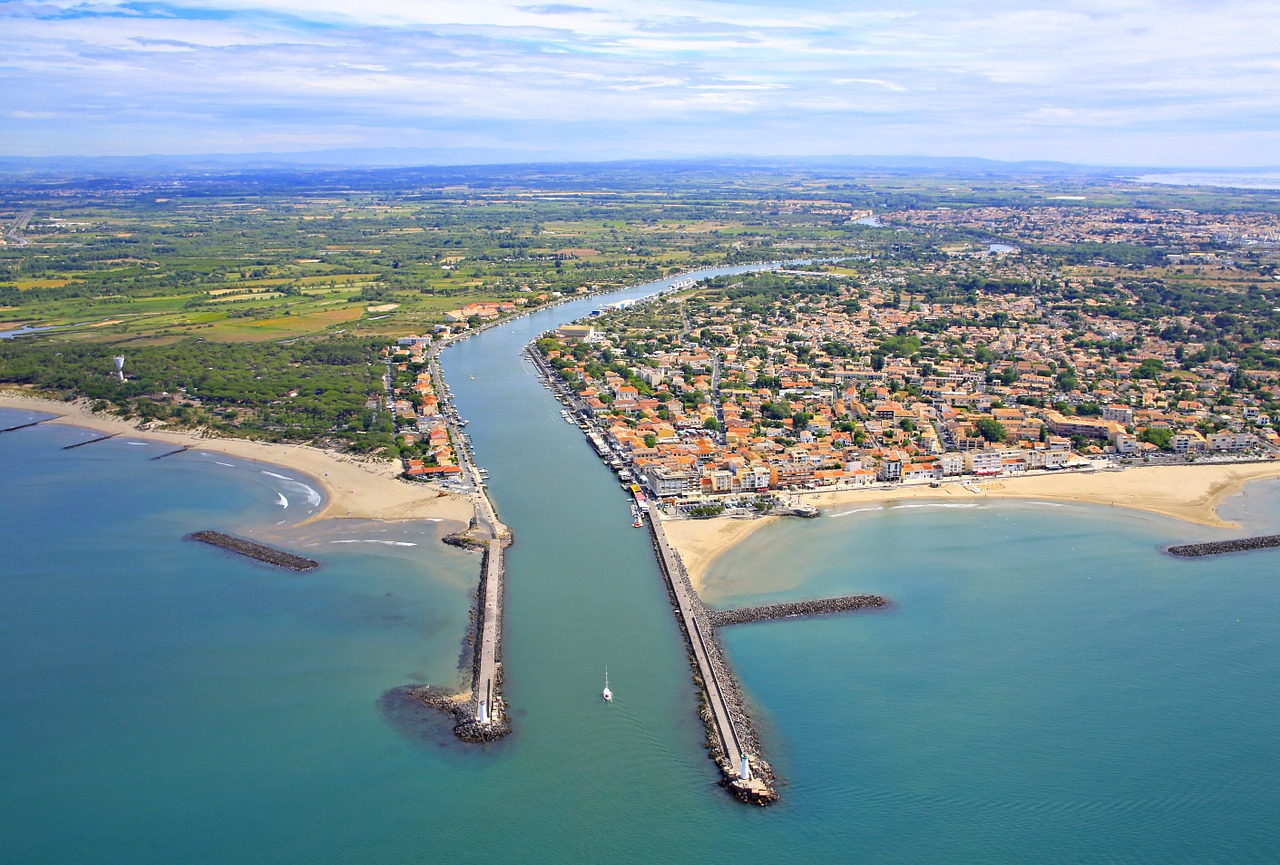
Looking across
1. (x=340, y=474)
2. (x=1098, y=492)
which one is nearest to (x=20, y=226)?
(x=340, y=474)

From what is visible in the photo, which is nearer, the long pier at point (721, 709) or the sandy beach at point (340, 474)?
the long pier at point (721, 709)

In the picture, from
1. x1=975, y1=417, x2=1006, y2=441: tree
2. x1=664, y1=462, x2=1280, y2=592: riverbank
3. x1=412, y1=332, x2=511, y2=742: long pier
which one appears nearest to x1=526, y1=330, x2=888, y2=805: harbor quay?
x1=664, y1=462, x2=1280, y2=592: riverbank

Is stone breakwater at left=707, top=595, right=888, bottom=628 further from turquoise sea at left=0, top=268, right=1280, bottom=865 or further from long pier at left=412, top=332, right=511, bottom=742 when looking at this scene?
long pier at left=412, top=332, right=511, bottom=742

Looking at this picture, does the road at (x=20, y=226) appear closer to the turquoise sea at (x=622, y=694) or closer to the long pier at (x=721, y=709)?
the turquoise sea at (x=622, y=694)

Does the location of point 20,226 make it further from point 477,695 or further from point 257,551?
point 477,695

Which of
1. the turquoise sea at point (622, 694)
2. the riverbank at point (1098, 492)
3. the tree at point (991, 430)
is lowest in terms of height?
the turquoise sea at point (622, 694)

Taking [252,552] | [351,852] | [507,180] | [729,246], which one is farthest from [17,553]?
[507,180]

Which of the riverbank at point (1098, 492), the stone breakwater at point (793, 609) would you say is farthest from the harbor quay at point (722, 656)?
the riverbank at point (1098, 492)
